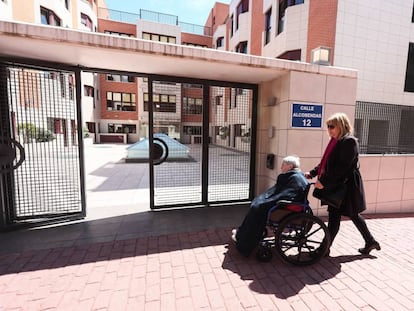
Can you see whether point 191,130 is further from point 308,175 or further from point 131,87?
point 131,87

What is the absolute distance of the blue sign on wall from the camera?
3567mm

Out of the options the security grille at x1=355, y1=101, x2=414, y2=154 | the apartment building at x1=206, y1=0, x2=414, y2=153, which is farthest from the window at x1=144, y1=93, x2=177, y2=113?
the apartment building at x1=206, y1=0, x2=414, y2=153

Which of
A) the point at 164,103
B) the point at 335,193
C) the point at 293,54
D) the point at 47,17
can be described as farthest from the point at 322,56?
the point at 47,17

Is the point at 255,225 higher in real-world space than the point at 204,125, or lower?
lower

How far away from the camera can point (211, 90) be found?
4.25 meters

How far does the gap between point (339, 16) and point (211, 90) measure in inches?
336

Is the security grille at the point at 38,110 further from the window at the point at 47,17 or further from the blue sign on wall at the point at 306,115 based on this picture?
the window at the point at 47,17

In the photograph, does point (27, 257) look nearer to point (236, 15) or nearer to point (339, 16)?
point (339, 16)

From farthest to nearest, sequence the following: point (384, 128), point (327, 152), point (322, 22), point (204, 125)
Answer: point (322, 22) < point (384, 128) < point (204, 125) < point (327, 152)

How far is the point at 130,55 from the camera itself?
2928 millimetres

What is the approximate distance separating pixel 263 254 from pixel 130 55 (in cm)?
305

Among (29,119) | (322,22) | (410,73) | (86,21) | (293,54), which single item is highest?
(86,21)

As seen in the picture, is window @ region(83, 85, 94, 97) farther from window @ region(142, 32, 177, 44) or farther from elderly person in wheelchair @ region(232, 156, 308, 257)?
elderly person in wheelchair @ region(232, 156, 308, 257)

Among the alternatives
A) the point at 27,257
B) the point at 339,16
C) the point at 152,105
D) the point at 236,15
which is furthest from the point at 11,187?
the point at 236,15
